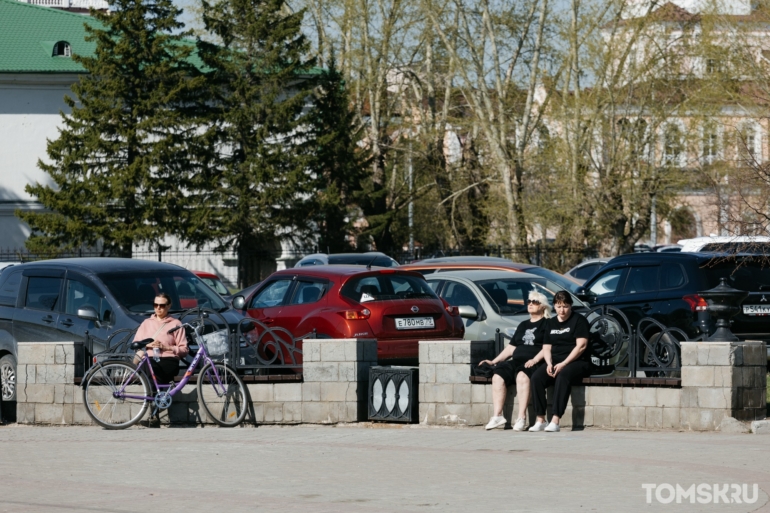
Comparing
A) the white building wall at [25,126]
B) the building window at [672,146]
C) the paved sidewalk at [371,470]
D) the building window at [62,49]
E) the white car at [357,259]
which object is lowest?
the paved sidewalk at [371,470]

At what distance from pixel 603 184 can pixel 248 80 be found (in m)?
18.2

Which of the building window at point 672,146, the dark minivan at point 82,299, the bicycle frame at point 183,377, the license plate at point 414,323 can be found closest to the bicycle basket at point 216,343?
the bicycle frame at point 183,377

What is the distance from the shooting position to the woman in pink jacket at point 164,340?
14047 mm

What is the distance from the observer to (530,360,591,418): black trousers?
1253cm

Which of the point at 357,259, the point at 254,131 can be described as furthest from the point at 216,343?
the point at 254,131

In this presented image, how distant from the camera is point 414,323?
16281mm

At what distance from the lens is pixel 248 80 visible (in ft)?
173

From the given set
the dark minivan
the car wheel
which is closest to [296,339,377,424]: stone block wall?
the dark minivan

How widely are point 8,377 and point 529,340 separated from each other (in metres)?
7.00

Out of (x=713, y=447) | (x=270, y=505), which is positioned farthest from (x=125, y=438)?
(x=713, y=447)

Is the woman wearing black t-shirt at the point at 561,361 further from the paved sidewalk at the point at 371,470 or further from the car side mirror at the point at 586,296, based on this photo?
the car side mirror at the point at 586,296

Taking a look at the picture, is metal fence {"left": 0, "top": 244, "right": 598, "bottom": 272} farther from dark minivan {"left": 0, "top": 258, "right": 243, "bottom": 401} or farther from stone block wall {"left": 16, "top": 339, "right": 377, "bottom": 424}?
stone block wall {"left": 16, "top": 339, "right": 377, "bottom": 424}

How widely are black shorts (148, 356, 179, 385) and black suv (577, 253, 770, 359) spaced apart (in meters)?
7.08

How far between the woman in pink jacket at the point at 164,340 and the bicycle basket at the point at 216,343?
27cm
